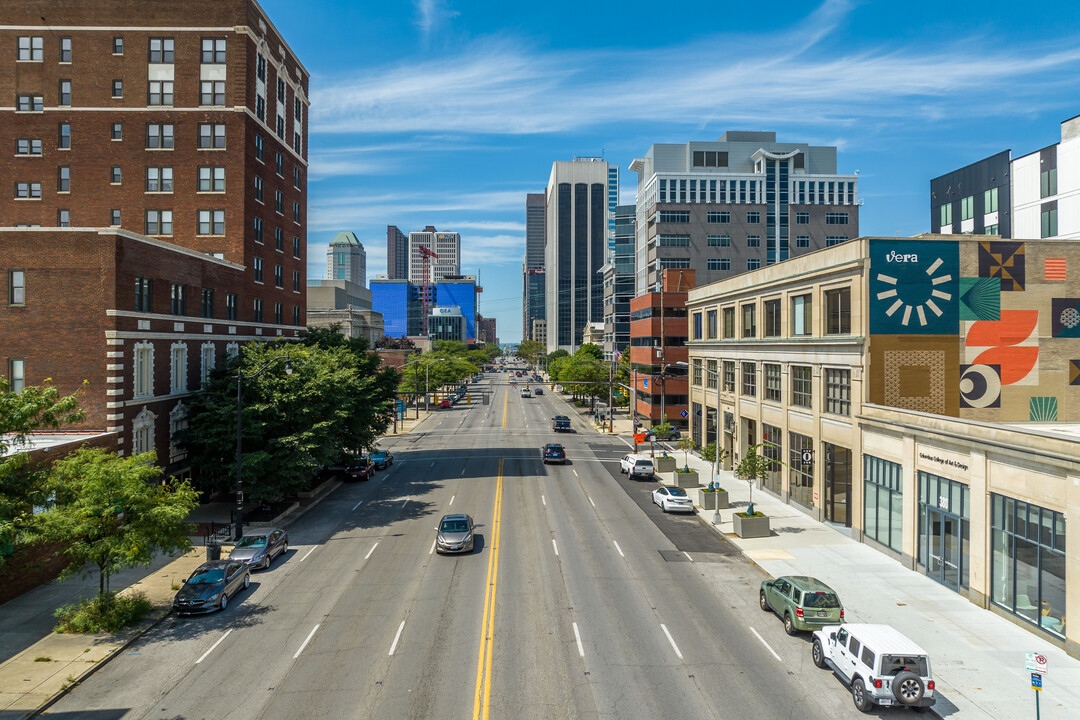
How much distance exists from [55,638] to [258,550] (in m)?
7.84

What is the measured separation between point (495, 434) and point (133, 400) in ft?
146

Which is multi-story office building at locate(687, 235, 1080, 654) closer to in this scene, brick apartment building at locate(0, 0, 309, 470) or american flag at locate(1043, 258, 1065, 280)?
american flag at locate(1043, 258, 1065, 280)

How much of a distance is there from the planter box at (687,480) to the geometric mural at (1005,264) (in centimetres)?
2216

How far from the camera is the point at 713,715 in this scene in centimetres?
1518

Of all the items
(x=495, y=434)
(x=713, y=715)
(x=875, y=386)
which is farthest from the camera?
(x=495, y=434)

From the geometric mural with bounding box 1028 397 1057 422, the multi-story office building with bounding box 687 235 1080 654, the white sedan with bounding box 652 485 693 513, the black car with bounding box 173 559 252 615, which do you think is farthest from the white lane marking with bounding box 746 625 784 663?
the geometric mural with bounding box 1028 397 1057 422

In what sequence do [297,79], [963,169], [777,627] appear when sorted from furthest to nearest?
[963,169] < [297,79] < [777,627]

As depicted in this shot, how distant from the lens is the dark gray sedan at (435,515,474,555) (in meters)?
28.5

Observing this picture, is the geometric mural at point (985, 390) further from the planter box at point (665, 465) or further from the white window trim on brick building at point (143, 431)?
the white window trim on brick building at point (143, 431)

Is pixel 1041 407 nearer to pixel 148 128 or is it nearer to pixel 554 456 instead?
pixel 554 456

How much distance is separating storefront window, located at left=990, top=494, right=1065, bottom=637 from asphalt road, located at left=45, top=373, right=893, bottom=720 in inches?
325

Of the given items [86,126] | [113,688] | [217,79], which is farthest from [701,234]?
[113,688]

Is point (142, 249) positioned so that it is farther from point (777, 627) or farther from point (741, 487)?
point (741, 487)

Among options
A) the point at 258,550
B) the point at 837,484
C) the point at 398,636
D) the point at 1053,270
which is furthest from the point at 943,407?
the point at 258,550
